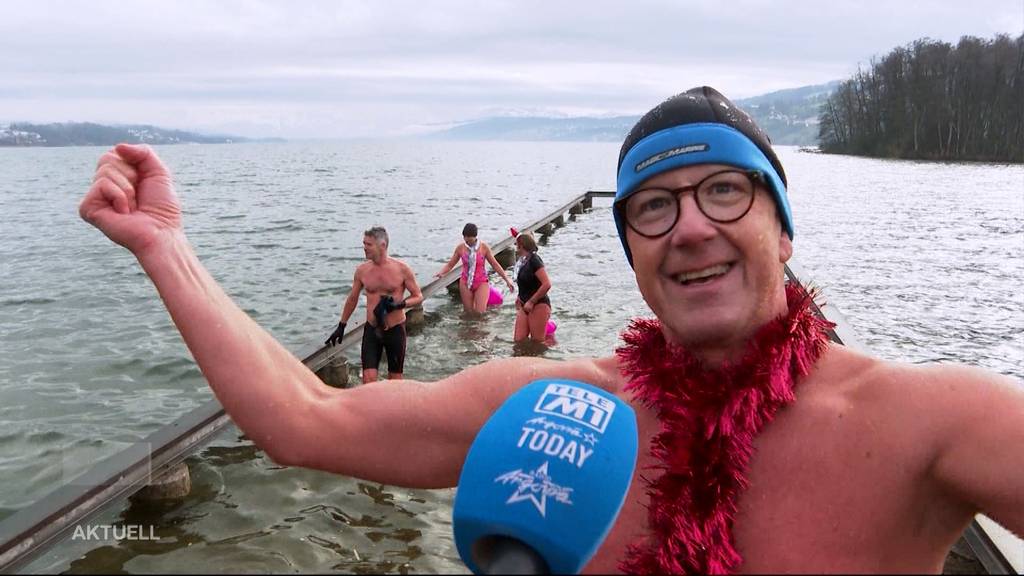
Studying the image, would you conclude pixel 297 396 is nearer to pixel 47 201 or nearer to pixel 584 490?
pixel 584 490

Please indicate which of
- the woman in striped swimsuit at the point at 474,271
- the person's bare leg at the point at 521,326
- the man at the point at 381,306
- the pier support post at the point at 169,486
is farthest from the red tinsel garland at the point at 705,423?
the woman in striped swimsuit at the point at 474,271

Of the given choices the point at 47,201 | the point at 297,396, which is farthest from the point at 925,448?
the point at 47,201

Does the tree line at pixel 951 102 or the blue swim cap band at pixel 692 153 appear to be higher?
the tree line at pixel 951 102

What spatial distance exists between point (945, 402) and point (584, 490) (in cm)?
125

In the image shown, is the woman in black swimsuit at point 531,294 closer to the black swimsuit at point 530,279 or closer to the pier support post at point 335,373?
the black swimsuit at point 530,279

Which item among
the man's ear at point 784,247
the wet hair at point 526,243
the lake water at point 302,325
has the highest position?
the man's ear at point 784,247

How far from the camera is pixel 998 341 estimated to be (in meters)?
13.3

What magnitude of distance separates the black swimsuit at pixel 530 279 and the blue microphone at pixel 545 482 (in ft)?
35.5

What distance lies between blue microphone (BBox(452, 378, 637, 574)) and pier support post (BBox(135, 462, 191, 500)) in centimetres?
621

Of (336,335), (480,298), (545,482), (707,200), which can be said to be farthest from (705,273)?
(480,298)

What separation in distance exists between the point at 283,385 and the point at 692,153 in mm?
1386

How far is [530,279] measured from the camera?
40.0 feet

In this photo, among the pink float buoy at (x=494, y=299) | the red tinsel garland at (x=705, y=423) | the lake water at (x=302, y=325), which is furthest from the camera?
the pink float buoy at (x=494, y=299)

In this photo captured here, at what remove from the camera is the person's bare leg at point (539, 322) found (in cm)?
1220
